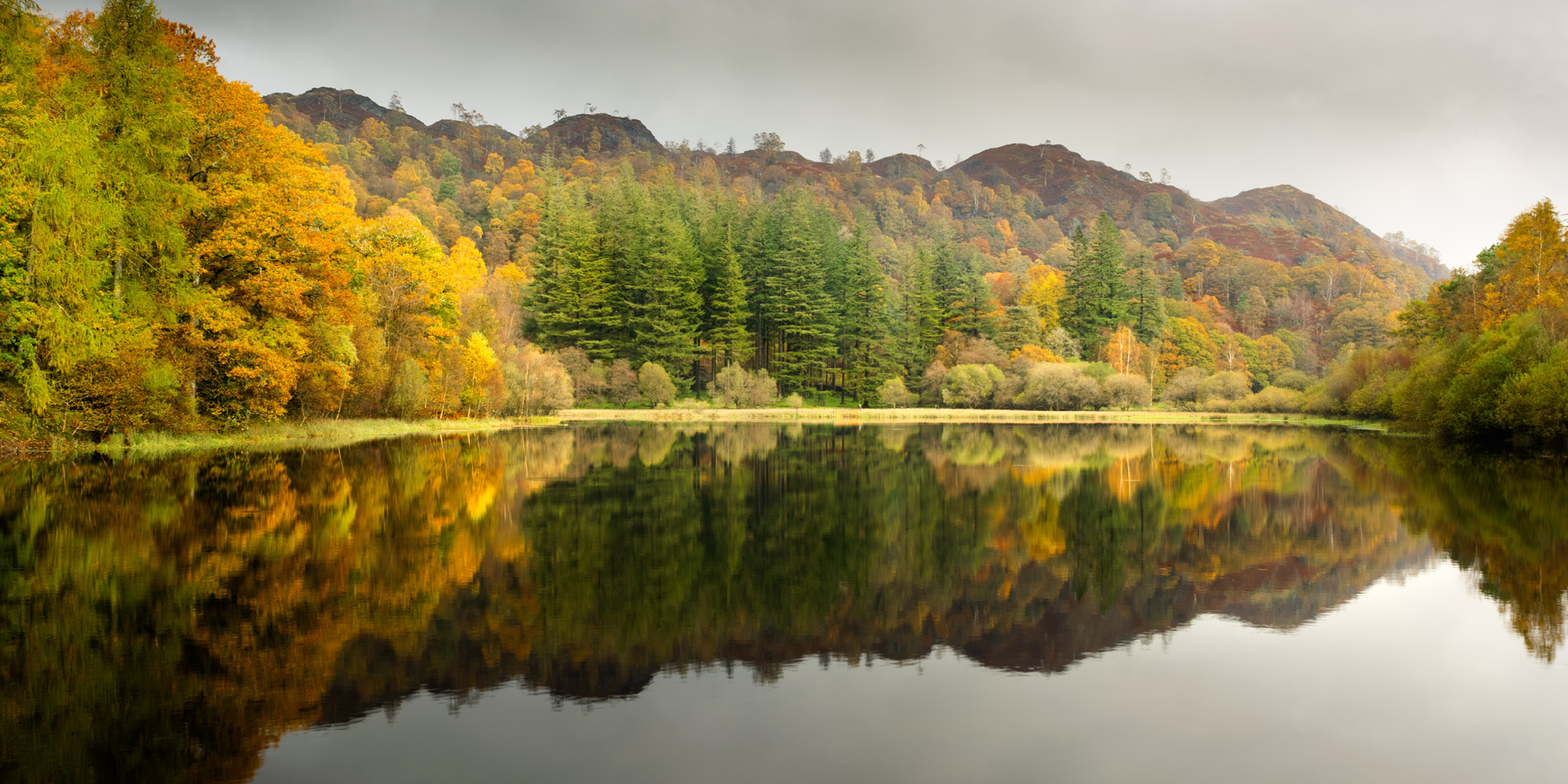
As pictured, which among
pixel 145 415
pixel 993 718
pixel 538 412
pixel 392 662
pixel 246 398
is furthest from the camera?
Answer: pixel 538 412

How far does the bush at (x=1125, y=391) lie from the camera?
6525 centimetres

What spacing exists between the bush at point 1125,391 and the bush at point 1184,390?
4482 mm

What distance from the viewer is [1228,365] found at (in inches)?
3423

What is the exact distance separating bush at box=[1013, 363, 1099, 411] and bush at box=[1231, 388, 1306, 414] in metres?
11.6

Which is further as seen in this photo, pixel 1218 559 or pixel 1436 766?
pixel 1218 559

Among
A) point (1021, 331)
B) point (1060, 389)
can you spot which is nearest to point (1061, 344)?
point (1021, 331)

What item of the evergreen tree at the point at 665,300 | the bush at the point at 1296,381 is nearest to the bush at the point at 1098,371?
the bush at the point at 1296,381

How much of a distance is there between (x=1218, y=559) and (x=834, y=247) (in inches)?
2726

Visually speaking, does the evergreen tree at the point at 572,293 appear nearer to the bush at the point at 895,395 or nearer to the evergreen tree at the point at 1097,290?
the bush at the point at 895,395

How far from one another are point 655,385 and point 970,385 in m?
25.5

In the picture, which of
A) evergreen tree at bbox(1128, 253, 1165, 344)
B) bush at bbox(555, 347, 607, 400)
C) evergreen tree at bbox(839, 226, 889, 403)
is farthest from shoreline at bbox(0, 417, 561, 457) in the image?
evergreen tree at bbox(1128, 253, 1165, 344)

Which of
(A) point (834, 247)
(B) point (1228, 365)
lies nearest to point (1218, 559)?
(A) point (834, 247)

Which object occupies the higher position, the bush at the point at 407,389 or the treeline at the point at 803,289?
the treeline at the point at 803,289

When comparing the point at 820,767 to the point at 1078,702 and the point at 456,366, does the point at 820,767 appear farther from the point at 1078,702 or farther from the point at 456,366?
the point at 456,366
